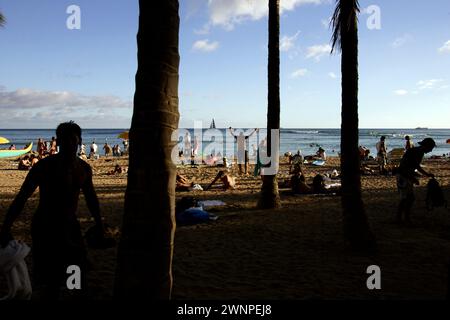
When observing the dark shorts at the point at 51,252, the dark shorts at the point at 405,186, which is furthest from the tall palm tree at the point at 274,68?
the dark shorts at the point at 51,252

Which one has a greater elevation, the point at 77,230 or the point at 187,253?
the point at 77,230

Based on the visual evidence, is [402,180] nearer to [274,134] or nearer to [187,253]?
[274,134]

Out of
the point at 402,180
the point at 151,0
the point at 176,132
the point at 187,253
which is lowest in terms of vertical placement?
the point at 187,253

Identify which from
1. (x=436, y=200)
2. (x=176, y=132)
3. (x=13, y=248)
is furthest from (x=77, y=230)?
(x=436, y=200)

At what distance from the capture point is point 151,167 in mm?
2748

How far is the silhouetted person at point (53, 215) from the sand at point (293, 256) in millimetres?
1344

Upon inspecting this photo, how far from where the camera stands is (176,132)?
2914mm

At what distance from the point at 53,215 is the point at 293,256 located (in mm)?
3897

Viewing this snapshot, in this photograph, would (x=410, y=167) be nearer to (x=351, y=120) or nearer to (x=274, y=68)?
(x=351, y=120)

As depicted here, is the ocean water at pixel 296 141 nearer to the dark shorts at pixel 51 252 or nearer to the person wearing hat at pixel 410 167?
the person wearing hat at pixel 410 167

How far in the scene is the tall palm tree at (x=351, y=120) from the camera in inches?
231

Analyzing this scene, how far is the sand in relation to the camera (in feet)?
14.6

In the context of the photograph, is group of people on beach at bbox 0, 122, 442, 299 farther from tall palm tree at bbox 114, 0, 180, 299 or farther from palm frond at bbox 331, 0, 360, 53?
palm frond at bbox 331, 0, 360, 53
